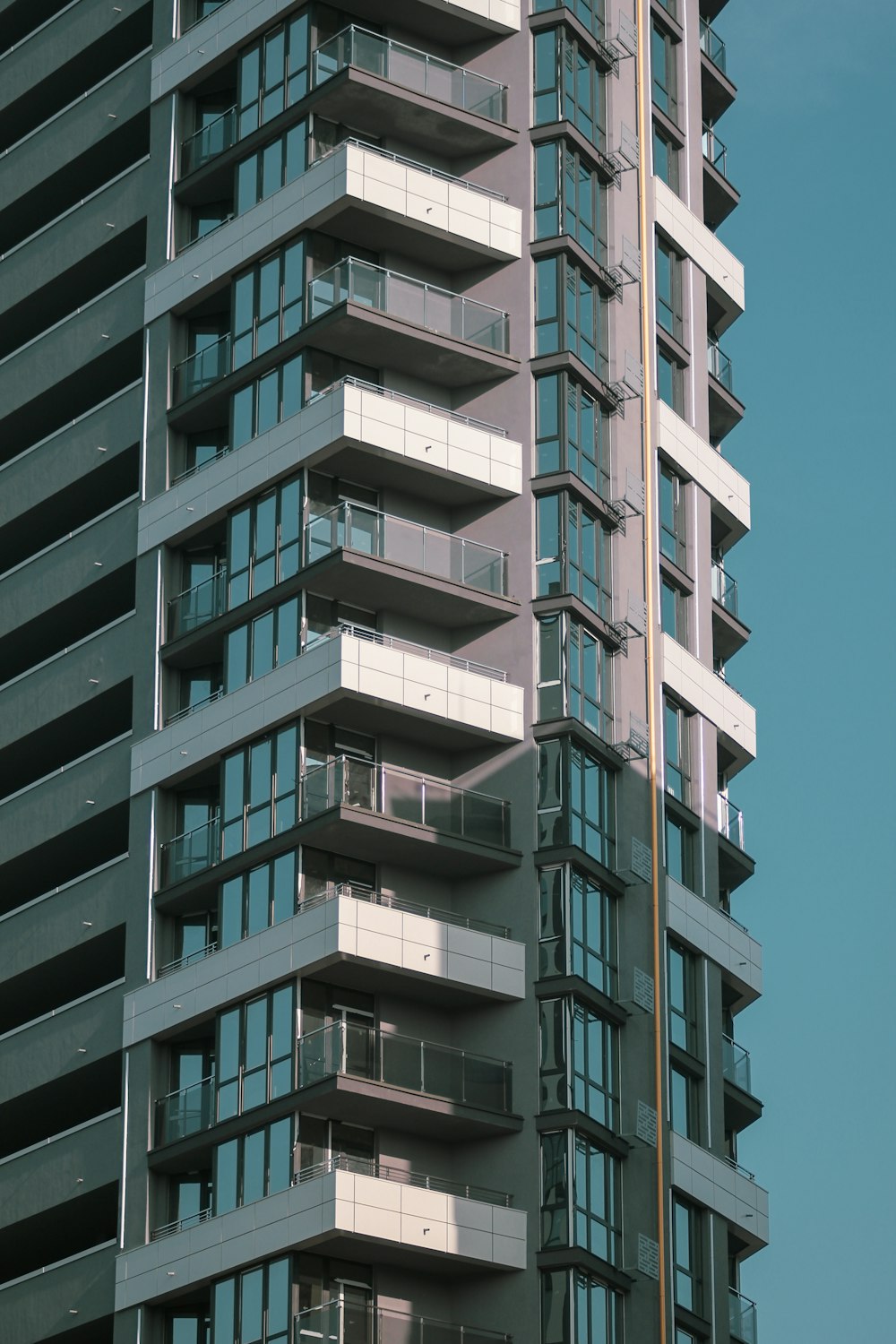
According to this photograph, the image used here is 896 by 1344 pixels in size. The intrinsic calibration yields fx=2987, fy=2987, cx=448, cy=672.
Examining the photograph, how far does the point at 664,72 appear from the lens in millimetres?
82625

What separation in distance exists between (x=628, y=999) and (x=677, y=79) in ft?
90.4

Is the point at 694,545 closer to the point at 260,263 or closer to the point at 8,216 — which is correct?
the point at 260,263

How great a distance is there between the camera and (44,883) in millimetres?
78375

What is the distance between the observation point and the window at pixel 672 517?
77812 millimetres

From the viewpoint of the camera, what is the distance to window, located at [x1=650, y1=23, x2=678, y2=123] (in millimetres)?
81688

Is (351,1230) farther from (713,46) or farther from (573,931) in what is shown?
(713,46)

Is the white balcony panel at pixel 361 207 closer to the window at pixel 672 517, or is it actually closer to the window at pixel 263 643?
the window at pixel 672 517

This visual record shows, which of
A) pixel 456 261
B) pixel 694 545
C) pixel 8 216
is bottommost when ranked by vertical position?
pixel 694 545

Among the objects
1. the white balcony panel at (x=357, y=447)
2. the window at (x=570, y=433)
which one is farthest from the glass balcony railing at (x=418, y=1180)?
the window at (x=570, y=433)

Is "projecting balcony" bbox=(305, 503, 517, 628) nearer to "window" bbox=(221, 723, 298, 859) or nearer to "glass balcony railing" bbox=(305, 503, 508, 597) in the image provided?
"glass balcony railing" bbox=(305, 503, 508, 597)

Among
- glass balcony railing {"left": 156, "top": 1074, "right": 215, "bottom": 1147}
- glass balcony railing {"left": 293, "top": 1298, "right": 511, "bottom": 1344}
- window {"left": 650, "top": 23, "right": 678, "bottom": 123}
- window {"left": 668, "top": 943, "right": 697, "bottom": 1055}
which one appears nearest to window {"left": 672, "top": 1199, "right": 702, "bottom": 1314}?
window {"left": 668, "top": 943, "right": 697, "bottom": 1055}

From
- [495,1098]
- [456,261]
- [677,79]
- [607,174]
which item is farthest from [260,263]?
[495,1098]

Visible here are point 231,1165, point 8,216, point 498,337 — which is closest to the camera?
point 231,1165

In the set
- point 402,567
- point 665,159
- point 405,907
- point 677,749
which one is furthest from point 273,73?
point 405,907
